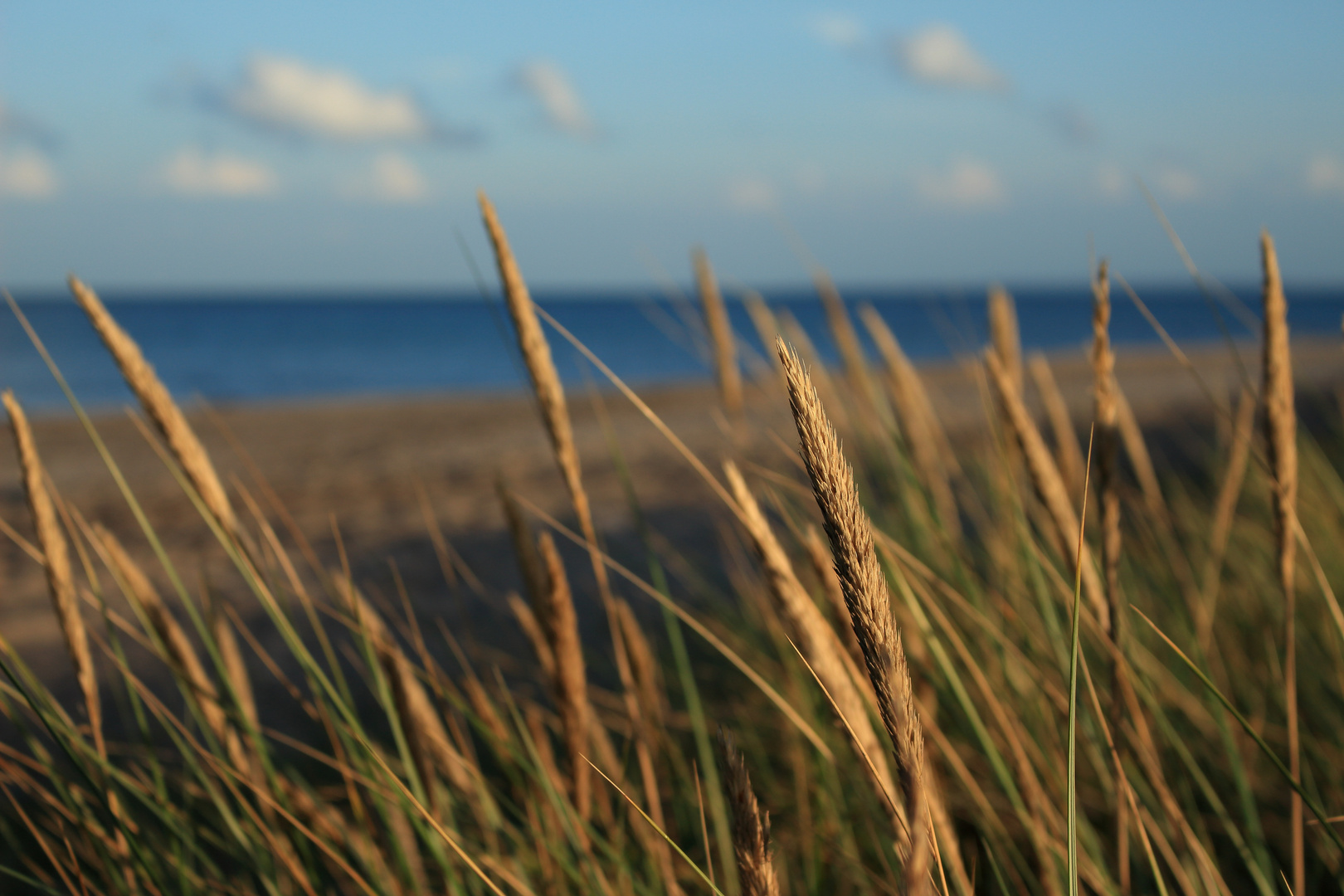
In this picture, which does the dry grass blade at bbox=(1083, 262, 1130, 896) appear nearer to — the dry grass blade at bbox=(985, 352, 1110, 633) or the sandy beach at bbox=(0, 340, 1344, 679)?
the dry grass blade at bbox=(985, 352, 1110, 633)

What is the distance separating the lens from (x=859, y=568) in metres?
0.50

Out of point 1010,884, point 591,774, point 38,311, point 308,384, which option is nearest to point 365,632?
point 591,774

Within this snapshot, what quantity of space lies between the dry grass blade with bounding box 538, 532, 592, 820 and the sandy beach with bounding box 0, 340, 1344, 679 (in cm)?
25

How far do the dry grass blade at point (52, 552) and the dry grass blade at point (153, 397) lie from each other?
0.12 meters

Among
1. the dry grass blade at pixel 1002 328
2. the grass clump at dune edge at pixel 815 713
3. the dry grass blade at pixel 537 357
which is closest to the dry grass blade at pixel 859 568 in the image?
the grass clump at dune edge at pixel 815 713

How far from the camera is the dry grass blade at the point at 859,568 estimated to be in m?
0.49

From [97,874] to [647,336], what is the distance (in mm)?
48386

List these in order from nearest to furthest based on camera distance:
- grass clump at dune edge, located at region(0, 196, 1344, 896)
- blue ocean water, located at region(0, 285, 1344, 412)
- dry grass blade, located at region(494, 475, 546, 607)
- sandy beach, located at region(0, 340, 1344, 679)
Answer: grass clump at dune edge, located at region(0, 196, 1344, 896) < dry grass blade, located at region(494, 475, 546, 607) < sandy beach, located at region(0, 340, 1344, 679) < blue ocean water, located at region(0, 285, 1344, 412)

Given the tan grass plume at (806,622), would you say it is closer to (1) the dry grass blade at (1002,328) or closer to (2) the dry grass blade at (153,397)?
(2) the dry grass blade at (153,397)

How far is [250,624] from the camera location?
439 cm

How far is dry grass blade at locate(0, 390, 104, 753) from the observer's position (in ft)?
3.19

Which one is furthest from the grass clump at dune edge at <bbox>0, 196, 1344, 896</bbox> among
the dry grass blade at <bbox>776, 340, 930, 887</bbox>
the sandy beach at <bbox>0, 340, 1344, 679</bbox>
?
the sandy beach at <bbox>0, 340, 1344, 679</bbox>

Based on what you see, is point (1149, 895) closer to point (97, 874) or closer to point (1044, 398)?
point (1044, 398)

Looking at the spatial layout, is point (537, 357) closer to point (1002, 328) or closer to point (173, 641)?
point (173, 641)
